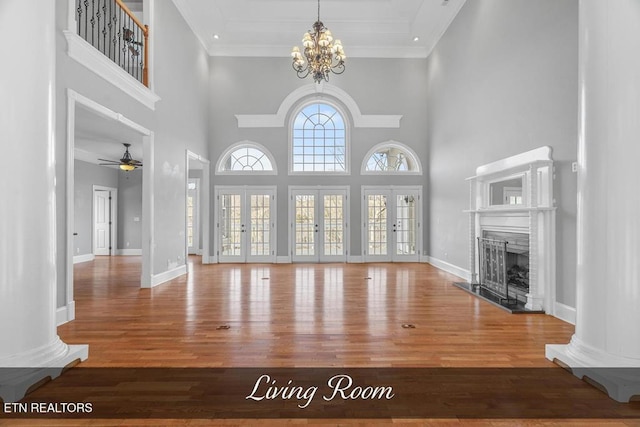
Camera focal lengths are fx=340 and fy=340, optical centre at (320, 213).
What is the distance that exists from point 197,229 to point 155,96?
668cm

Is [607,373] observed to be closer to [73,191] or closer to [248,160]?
[73,191]

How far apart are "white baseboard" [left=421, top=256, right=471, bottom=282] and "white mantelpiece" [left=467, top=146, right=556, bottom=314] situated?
4.44 ft

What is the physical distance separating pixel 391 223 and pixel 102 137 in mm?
7329

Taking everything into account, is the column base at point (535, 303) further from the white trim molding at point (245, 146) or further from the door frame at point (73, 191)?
the white trim molding at point (245, 146)

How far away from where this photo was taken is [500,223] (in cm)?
534

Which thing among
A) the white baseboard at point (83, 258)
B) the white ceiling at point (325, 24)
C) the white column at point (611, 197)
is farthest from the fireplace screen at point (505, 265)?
the white baseboard at point (83, 258)

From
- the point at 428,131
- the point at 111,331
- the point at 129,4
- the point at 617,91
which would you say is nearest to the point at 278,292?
the point at 111,331

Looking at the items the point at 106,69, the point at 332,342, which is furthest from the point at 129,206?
the point at 332,342

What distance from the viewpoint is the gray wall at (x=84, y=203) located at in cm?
1032

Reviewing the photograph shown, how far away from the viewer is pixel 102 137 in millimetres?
7238

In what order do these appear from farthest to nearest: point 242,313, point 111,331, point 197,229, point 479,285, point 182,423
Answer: point 197,229 < point 479,285 < point 242,313 < point 111,331 < point 182,423

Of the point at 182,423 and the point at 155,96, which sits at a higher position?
the point at 155,96

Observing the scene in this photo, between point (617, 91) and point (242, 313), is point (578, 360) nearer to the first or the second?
point (617, 91)

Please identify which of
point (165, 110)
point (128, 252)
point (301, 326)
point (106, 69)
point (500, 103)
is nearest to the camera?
point (301, 326)
